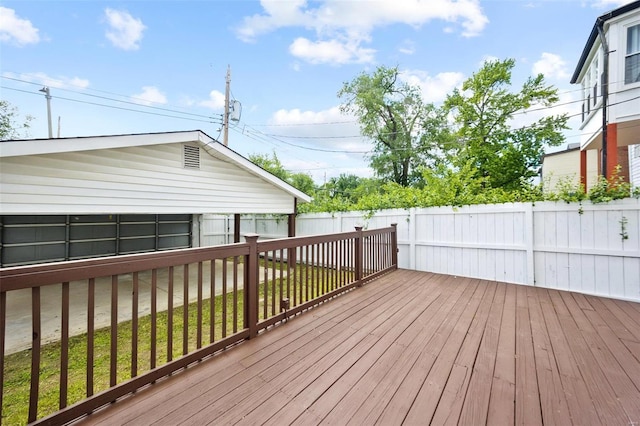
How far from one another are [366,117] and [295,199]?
35.8 ft

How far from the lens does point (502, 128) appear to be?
14273mm

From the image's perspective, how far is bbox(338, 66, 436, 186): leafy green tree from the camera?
16172 millimetres

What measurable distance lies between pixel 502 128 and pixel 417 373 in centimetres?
1608

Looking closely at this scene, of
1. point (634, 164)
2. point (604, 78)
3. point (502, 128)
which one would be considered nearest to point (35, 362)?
point (604, 78)

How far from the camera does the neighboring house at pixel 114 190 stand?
369 cm

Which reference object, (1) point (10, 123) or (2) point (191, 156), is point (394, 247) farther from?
(1) point (10, 123)

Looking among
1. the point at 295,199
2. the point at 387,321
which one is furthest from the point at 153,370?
the point at 295,199

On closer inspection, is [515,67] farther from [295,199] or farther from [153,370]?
[153,370]

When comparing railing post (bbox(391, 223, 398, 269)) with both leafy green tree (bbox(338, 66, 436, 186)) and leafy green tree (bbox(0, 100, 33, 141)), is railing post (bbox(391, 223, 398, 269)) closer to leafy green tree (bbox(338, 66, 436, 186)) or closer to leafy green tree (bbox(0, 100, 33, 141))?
leafy green tree (bbox(338, 66, 436, 186))

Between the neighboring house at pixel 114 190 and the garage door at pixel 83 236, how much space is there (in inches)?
0.8

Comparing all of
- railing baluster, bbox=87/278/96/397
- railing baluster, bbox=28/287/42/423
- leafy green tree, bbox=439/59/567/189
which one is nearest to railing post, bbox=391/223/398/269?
railing baluster, bbox=87/278/96/397

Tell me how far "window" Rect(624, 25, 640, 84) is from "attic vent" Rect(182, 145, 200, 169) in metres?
9.73

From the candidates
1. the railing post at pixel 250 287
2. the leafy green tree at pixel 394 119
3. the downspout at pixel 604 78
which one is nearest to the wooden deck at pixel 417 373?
the railing post at pixel 250 287

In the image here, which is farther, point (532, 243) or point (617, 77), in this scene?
point (617, 77)
